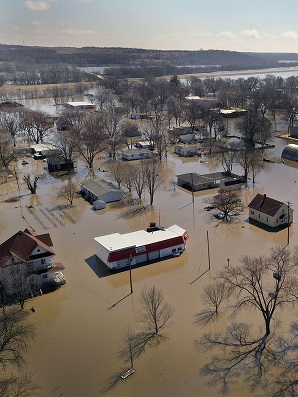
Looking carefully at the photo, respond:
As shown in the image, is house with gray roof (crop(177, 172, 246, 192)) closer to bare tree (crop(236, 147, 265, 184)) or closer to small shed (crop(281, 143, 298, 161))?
bare tree (crop(236, 147, 265, 184))

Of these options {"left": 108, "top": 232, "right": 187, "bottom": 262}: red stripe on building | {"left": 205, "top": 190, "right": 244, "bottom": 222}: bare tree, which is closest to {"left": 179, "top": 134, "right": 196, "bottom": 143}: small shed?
{"left": 205, "top": 190, "right": 244, "bottom": 222}: bare tree

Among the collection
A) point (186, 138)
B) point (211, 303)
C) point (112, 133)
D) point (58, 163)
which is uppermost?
point (112, 133)

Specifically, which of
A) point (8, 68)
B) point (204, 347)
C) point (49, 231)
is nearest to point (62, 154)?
point (49, 231)

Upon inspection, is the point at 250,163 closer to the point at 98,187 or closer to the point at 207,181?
the point at 207,181

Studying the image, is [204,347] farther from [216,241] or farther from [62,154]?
[62,154]

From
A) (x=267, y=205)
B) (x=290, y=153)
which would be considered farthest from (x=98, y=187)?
(x=290, y=153)

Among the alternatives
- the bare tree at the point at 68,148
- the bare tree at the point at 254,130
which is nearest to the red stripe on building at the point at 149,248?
the bare tree at the point at 68,148
